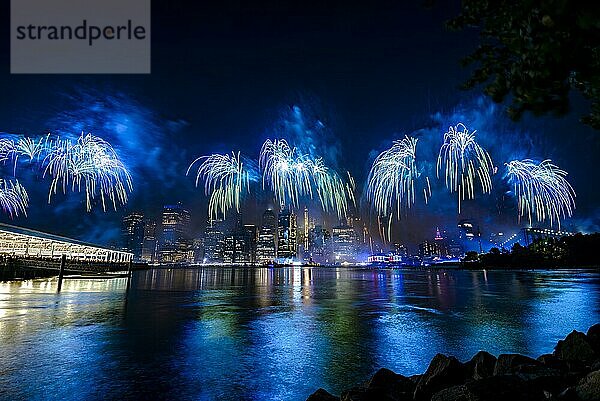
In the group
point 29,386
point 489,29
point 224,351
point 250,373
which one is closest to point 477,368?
point 250,373

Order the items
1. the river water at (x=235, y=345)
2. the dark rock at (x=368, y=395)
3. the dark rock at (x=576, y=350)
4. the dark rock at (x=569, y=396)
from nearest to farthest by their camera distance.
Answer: the dark rock at (x=569, y=396)
the dark rock at (x=368, y=395)
the dark rock at (x=576, y=350)
the river water at (x=235, y=345)

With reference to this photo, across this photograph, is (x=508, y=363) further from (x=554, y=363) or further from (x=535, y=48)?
(x=535, y=48)

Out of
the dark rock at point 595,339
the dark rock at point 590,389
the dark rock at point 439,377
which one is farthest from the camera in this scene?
the dark rock at point 595,339

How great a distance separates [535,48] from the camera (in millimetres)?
5703

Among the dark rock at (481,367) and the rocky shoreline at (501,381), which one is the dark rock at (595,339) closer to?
the rocky shoreline at (501,381)

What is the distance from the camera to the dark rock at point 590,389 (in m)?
6.12

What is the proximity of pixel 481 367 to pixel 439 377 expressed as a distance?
5.63ft

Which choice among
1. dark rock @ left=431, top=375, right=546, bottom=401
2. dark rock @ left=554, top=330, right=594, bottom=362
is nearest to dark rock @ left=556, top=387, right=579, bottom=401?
dark rock @ left=431, top=375, right=546, bottom=401

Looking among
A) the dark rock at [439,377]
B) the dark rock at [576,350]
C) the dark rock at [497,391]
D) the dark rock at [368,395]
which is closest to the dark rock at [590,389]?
the dark rock at [497,391]

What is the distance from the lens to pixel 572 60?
5652mm

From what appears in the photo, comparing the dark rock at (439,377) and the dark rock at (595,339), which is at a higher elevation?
the dark rock at (595,339)

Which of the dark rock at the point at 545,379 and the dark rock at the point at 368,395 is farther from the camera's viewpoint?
the dark rock at the point at 368,395

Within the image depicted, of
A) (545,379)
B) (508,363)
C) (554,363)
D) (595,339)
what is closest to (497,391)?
(545,379)

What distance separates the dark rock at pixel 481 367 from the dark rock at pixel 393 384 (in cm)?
167
